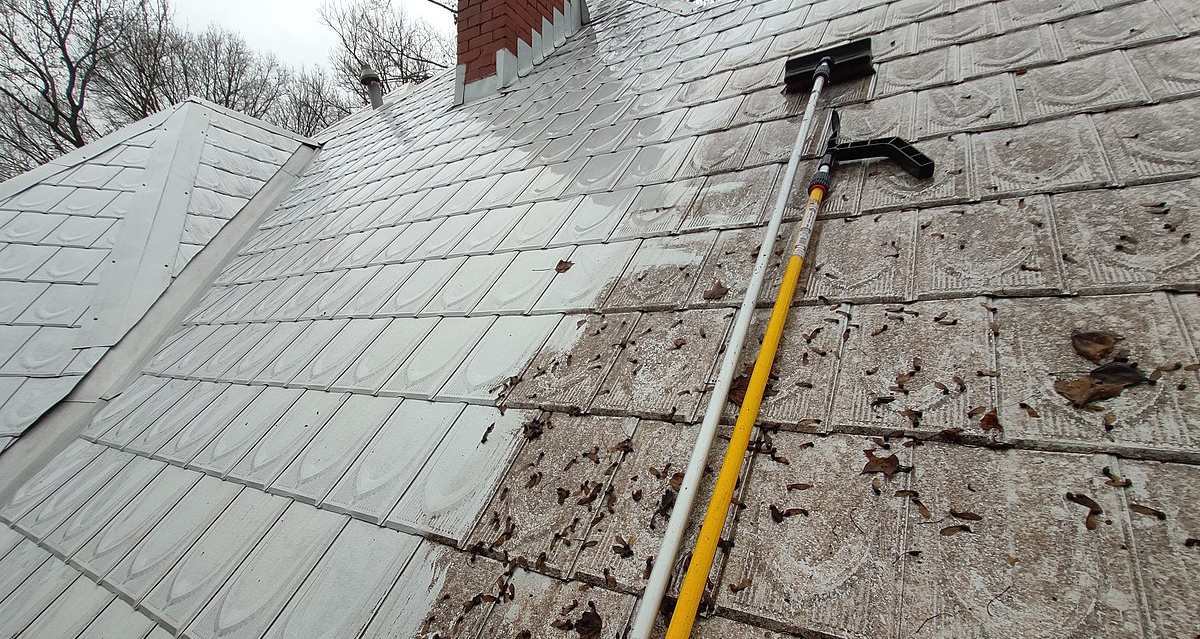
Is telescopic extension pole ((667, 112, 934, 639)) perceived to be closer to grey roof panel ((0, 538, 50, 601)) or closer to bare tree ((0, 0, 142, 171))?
grey roof panel ((0, 538, 50, 601))

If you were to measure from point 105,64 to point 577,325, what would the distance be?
20.5 metres

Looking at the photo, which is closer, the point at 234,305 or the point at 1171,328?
the point at 1171,328

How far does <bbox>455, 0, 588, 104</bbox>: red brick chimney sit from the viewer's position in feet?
17.1

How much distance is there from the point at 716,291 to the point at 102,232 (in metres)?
5.28

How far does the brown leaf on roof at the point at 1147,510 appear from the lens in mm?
838

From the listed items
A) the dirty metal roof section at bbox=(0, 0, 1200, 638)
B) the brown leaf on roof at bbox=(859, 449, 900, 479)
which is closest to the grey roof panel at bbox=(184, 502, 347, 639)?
the dirty metal roof section at bbox=(0, 0, 1200, 638)

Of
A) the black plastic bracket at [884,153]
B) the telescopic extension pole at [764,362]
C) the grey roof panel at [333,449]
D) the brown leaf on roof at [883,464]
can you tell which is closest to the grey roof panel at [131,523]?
the grey roof panel at [333,449]

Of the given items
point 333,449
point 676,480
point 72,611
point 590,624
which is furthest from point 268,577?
point 676,480

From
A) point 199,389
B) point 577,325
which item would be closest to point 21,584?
point 199,389

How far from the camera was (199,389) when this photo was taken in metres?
2.77

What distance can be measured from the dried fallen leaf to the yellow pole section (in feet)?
2.08

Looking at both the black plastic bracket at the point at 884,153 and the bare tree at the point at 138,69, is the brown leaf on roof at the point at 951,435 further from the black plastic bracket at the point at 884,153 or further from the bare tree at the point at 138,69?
the bare tree at the point at 138,69

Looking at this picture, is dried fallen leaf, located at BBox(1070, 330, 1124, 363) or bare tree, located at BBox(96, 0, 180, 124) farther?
bare tree, located at BBox(96, 0, 180, 124)

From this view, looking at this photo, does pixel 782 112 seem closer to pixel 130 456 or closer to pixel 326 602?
pixel 326 602
